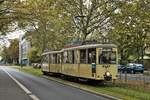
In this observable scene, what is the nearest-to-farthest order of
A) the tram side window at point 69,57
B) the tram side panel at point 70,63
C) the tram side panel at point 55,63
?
1. the tram side panel at point 70,63
2. the tram side window at point 69,57
3. the tram side panel at point 55,63

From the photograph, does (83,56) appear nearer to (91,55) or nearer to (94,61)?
(91,55)

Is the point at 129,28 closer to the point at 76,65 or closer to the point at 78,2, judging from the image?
the point at 76,65

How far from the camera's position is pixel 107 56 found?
3067 cm

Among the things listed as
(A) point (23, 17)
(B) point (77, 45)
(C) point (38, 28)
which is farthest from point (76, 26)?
(C) point (38, 28)

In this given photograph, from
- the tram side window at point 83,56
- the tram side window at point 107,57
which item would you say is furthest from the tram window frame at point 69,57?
the tram side window at point 107,57

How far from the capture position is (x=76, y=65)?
112ft

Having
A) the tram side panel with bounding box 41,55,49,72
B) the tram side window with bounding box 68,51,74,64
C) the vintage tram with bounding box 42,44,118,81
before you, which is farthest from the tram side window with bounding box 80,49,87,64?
the tram side panel with bounding box 41,55,49,72

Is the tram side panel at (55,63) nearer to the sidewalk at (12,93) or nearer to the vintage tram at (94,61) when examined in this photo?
the vintage tram at (94,61)

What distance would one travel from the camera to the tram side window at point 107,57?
3042 centimetres

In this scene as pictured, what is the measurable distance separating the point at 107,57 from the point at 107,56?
0.25 feet

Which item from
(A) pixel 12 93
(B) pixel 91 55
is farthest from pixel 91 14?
(A) pixel 12 93

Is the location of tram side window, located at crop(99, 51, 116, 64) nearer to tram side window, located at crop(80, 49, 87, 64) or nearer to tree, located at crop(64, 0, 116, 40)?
tram side window, located at crop(80, 49, 87, 64)

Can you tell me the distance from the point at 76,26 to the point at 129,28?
984 cm

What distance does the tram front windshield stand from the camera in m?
30.4
